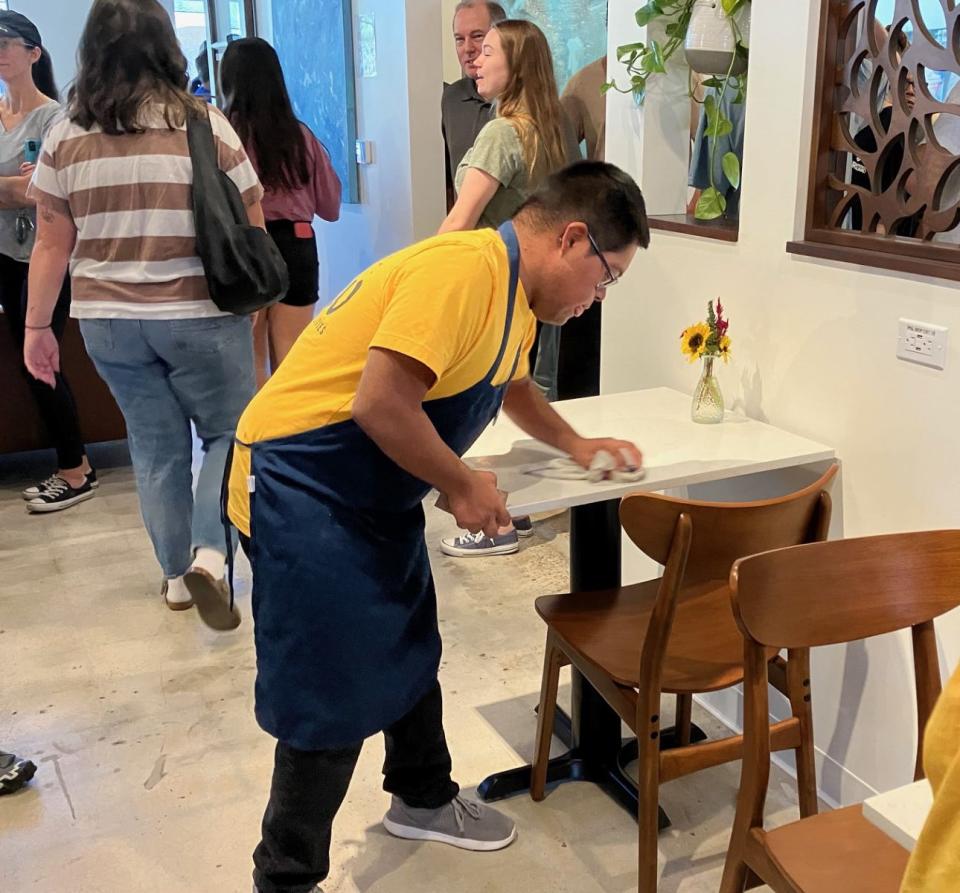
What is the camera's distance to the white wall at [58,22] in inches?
271

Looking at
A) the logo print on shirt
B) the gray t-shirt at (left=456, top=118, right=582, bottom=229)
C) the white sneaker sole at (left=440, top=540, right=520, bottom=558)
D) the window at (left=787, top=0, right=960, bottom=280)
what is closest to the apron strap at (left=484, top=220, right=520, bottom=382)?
the logo print on shirt

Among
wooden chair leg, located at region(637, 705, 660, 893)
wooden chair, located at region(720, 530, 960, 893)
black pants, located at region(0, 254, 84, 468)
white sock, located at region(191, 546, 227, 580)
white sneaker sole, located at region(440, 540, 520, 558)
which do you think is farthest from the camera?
black pants, located at region(0, 254, 84, 468)

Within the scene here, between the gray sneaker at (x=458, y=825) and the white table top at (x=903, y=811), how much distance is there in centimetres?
117

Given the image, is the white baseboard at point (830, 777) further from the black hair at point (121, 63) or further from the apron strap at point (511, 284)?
the black hair at point (121, 63)

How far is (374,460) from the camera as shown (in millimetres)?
1525

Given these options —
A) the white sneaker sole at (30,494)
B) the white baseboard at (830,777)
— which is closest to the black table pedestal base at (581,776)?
the white baseboard at (830,777)

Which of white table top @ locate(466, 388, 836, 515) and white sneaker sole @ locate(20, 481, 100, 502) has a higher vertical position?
white table top @ locate(466, 388, 836, 515)

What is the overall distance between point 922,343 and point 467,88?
227 centimetres

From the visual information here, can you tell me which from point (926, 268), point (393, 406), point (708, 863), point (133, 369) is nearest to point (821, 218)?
point (926, 268)

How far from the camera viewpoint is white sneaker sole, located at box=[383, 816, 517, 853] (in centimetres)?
199

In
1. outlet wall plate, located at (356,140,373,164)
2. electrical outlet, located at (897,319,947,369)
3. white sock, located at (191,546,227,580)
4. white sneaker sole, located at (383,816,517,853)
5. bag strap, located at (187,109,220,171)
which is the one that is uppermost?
bag strap, located at (187,109,220,171)

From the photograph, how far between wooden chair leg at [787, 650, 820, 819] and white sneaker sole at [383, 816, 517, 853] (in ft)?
1.89

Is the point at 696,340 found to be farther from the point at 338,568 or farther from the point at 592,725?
the point at 338,568

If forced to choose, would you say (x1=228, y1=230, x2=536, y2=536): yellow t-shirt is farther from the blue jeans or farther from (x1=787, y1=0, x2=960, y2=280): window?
the blue jeans
